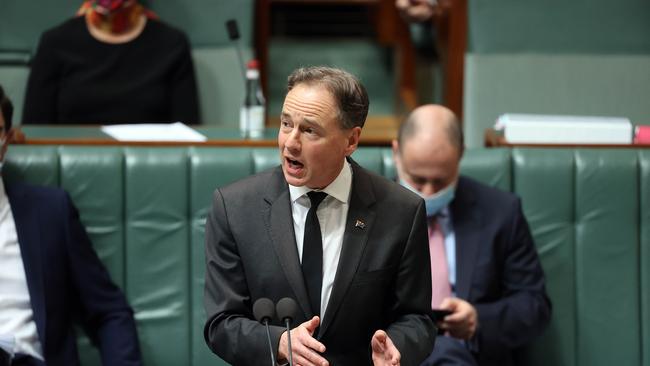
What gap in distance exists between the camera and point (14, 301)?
278 centimetres

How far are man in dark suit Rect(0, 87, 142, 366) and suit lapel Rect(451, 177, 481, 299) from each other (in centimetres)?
90

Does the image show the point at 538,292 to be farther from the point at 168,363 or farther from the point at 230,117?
the point at 230,117

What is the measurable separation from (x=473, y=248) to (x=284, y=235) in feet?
2.81

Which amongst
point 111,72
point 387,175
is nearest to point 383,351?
point 387,175

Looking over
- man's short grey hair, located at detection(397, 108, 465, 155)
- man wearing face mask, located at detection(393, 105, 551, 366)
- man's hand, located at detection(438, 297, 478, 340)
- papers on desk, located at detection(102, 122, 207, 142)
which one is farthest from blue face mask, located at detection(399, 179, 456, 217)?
papers on desk, located at detection(102, 122, 207, 142)

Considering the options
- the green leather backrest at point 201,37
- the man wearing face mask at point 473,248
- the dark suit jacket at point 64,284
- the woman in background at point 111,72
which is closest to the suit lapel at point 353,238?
the man wearing face mask at point 473,248

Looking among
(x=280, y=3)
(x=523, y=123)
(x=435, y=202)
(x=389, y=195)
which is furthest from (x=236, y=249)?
(x=280, y=3)

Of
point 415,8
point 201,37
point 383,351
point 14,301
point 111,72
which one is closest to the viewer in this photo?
point 383,351

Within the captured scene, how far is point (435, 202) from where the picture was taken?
2.92m

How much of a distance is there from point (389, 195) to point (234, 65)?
2406 millimetres

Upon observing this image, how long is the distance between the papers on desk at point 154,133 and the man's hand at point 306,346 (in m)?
1.21

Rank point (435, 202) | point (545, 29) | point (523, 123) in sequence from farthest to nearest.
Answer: point (545, 29) → point (523, 123) → point (435, 202)

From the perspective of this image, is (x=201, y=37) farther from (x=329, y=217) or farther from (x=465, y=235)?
(x=329, y=217)

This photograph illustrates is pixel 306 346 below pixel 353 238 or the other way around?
below
